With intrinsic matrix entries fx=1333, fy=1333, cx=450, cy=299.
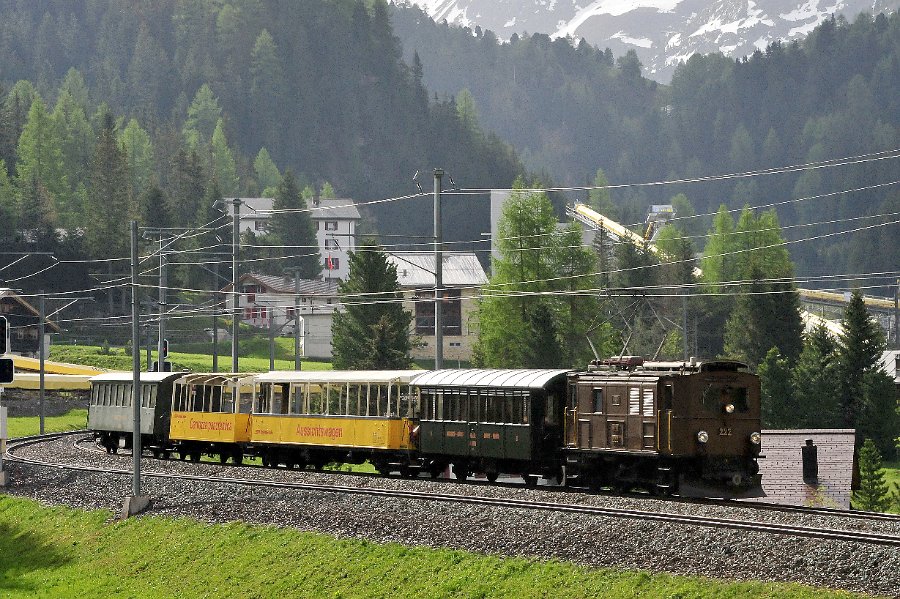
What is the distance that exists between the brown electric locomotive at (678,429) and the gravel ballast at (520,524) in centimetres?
152

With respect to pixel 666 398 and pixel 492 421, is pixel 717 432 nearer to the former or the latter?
A: pixel 666 398

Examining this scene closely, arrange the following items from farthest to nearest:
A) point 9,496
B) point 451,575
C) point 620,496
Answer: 1. point 9,496
2. point 620,496
3. point 451,575

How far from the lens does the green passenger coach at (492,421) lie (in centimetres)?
3628

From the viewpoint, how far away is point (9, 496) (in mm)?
44656

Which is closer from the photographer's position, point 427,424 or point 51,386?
point 427,424

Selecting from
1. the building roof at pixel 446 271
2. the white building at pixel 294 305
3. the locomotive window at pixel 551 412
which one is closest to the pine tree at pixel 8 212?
the white building at pixel 294 305

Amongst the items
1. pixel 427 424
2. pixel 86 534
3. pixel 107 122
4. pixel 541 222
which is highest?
pixel 107 122

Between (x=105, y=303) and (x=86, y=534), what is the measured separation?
109591 millimetres

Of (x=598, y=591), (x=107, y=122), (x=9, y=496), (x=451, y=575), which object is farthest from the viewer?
(x=107, y=122)

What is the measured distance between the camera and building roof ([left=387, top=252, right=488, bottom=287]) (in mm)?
138125

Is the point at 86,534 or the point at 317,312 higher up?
the point at 317,312

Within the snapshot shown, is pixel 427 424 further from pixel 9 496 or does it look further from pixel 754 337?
pixel 754 337

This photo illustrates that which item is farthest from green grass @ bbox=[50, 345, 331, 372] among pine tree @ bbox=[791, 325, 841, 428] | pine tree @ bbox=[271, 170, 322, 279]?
pine tree @ bbox=[271, 170, 322, 279]

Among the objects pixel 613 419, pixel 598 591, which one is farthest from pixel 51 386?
pixel 598 591
